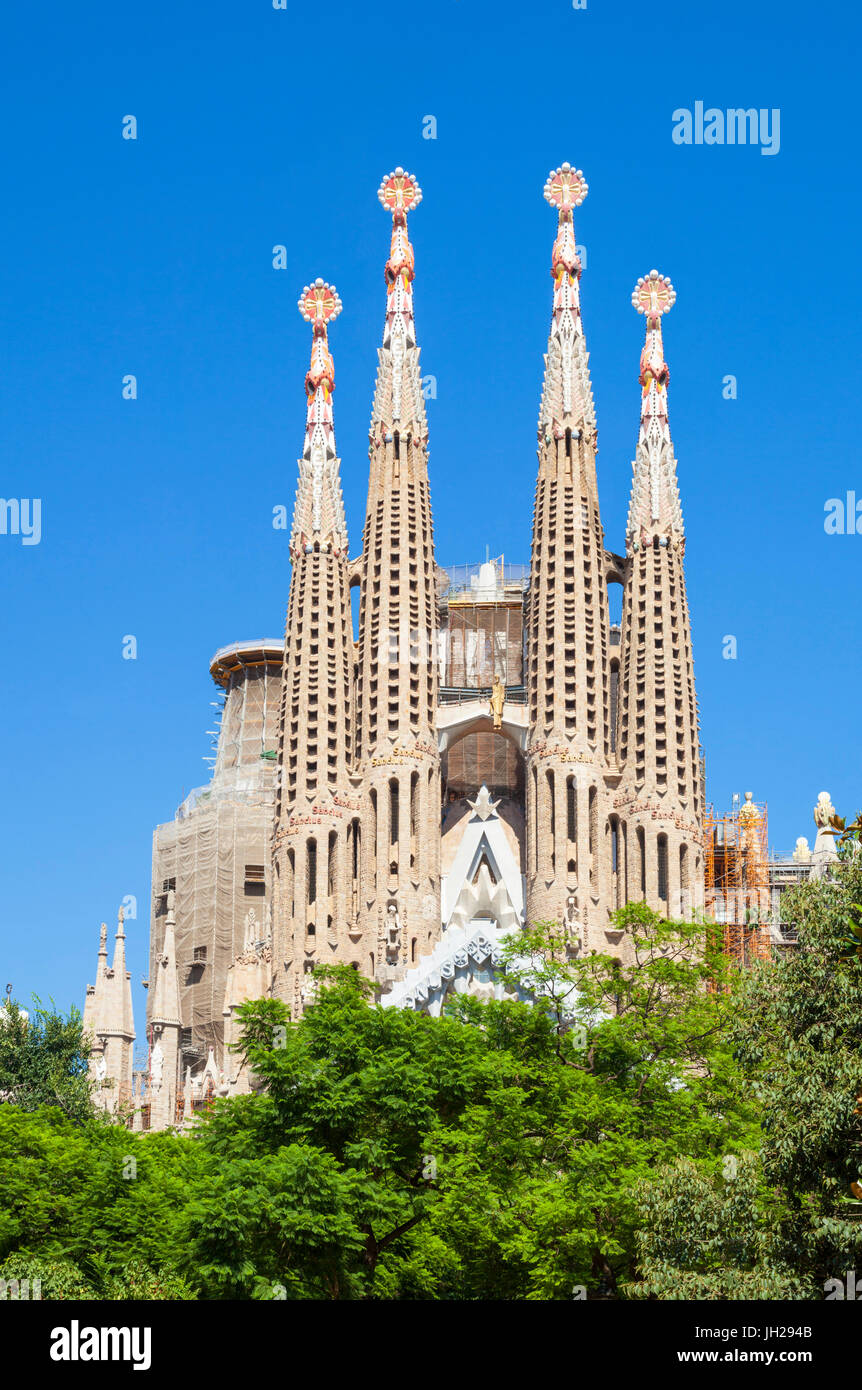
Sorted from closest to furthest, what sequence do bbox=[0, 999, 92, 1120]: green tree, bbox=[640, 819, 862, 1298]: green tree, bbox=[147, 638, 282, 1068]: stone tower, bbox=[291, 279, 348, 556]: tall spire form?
1. bbox=[640, 819, 862, 1298]: green tree
2. bbox=[0, 999, 92, 1120]: green tree
3. bbox=[291, 279, 348, 556]: tall spire
4. bbox=[147, 638, 282, 1068]: stone tower

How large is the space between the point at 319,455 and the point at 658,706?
15.3m

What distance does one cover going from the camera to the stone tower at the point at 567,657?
6838cm

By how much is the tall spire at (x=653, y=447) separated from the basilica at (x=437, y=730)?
96 millimetres

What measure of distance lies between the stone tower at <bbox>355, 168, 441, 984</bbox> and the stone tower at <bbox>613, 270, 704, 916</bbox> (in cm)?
648

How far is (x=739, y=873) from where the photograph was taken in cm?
7931

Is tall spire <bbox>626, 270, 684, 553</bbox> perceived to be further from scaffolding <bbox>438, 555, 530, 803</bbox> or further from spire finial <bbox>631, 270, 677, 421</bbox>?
scaffolding <bbox>438, 555, 530, 803</bbox>

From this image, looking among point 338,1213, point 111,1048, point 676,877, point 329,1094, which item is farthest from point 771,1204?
point 111,1048

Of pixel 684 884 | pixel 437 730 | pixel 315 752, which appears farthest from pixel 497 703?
pixel 684 884

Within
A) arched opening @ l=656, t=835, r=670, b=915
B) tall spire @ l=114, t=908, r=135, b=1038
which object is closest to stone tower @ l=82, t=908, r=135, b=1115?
tall spire @ l=114, t=908, r=135, b=1038

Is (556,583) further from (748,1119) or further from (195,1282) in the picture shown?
(195,1282)

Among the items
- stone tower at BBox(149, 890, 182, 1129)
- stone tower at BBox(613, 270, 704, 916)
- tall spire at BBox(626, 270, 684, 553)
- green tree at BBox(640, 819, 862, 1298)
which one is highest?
tall spire at BBox(626, 270, 684, 553)

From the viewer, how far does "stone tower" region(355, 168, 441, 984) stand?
68250 mm

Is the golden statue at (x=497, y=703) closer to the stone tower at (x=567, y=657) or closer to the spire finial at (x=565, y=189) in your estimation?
the stone tower at (x=567, y=657)

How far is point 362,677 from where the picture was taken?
71062 mm
